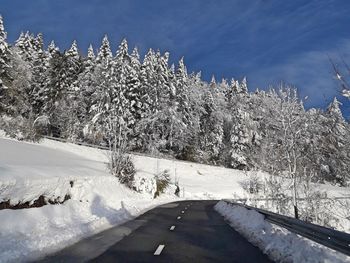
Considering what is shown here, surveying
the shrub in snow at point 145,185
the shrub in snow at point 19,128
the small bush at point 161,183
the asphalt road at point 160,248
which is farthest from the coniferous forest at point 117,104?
the asphalt road at point 160,248

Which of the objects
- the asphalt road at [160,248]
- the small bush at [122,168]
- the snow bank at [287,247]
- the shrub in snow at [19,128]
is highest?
the shrub in snow at [19,128]

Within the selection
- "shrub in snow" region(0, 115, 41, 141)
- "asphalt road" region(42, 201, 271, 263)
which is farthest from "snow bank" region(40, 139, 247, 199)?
"asphalt road" region(42, 201, 271, 263)

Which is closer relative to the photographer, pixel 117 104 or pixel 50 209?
pixel 50 209

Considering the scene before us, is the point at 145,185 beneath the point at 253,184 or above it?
beneath

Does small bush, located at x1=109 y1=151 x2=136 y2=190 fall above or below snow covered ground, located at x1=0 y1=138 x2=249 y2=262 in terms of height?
above

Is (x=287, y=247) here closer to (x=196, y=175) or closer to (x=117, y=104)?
(x=117, y=104)

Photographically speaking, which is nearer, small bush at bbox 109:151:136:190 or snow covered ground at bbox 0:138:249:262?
snow covered ground at bbox 0:138:249:262

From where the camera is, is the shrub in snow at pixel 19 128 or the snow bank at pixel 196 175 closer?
the shrub in snow at pixel 19 128

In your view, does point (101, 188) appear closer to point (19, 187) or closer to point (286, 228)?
point (19, 187)

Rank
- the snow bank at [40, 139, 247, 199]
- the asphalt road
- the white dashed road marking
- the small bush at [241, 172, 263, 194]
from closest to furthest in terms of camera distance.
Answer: the asphalt road
the white dashed road marking
the small bush at [241, 172, 263, 194]
the snow bank at [40, 139, 247, 199]

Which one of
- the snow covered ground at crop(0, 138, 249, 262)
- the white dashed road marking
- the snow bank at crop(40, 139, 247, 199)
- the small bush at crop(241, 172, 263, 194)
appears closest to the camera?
the white dashed road marking

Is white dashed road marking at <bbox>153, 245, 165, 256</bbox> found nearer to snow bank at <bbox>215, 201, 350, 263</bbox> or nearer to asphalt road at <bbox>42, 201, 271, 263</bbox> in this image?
asphalt road at <bbox>42, 201, 271, 263</bbox>

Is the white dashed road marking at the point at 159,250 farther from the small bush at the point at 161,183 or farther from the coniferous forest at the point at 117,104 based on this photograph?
the coniferous forest at the point at 117,104

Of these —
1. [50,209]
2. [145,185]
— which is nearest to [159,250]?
[50,209]
